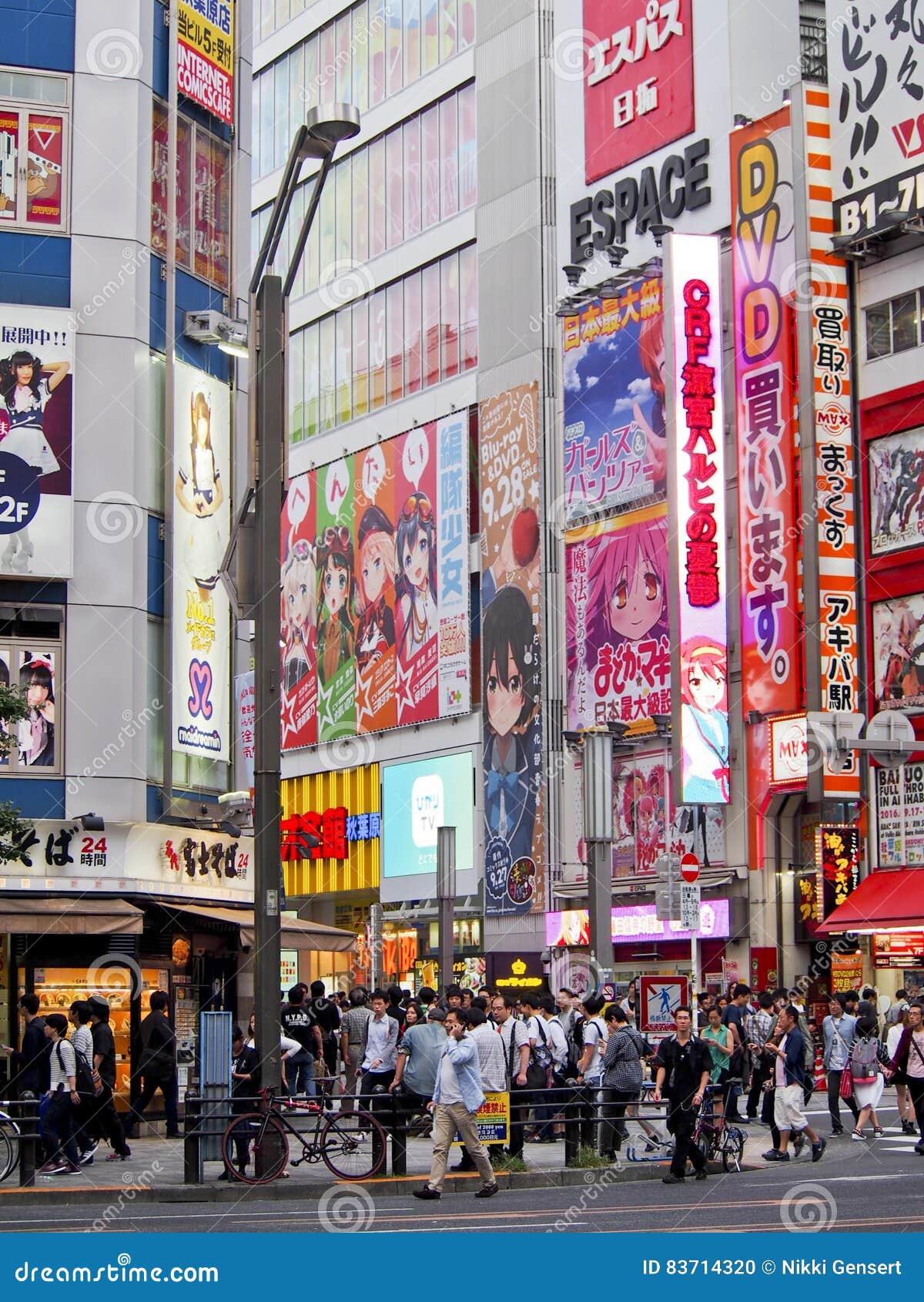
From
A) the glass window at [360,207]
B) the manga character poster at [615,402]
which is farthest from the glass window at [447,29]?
the manga character poster at [615,402]

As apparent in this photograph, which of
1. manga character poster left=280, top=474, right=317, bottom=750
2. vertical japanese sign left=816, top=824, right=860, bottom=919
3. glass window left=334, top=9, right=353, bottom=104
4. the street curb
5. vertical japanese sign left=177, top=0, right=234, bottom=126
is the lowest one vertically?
the street curb

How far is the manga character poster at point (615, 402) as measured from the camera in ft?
170

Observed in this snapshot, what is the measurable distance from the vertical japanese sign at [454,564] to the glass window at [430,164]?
7058 millimetres

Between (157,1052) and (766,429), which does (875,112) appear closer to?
(766,429)

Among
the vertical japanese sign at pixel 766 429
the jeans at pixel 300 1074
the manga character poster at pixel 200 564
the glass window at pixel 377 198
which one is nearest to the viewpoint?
the jeans at pixel 300 1074

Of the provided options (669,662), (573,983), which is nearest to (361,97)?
(669,662)

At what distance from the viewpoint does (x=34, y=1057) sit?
2306cm

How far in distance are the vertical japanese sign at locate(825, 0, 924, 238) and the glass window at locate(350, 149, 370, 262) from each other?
2376cm

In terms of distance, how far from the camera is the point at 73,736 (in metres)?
28.5

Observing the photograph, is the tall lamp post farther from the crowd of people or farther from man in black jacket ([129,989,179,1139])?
man in black jacket ([129,989,179,1139])

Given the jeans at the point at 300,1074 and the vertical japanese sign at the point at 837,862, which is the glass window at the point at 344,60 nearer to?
the vertical japanese sign at the point at 837,862

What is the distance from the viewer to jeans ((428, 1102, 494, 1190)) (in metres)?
18.8

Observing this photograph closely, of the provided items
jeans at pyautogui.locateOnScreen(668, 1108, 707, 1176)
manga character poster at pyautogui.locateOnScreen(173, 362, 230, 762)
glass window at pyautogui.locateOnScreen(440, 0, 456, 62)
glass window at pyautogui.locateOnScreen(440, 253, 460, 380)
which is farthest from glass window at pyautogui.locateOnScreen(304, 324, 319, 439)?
jeans at pyautogui.locateOnScreen(668, 1108, 707, 1176)

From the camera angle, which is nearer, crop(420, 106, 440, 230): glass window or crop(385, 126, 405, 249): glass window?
crop(420, 106, 440, 230): glass window
